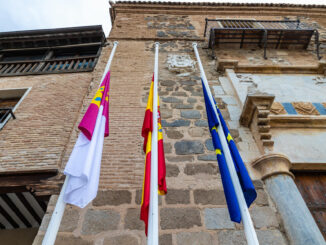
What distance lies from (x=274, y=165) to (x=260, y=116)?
77 cm

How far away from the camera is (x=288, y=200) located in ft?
7.11

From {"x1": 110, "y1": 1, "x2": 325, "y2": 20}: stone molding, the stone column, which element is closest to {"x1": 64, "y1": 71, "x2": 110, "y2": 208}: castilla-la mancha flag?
the stone column

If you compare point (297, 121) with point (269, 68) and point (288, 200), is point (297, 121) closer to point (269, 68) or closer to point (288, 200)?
point (288, 200)

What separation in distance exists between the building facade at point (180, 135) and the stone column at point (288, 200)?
1 cm

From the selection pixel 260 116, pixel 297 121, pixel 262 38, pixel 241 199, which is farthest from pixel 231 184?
pixel 262 38

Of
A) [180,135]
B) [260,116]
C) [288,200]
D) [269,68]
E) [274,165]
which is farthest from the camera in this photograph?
[269,68]

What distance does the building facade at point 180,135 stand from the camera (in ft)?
6.97

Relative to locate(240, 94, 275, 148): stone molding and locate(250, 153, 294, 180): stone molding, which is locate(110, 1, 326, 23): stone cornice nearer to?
locate(240, 94, 275, 148): stone molding

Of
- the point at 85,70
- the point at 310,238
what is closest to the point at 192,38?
the point at 85,70

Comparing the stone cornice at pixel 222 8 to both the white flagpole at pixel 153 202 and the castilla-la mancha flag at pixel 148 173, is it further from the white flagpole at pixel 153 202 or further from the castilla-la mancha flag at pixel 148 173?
the white flagpole at pixel 153 202

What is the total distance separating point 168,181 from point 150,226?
1.26 metres

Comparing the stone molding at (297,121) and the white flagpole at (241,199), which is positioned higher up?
the stone molding at (297,121)

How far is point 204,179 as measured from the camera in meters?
2.51

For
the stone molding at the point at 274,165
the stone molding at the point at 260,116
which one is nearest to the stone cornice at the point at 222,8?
A: the stone molding at the point at 260,116
